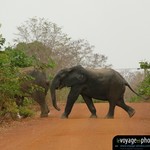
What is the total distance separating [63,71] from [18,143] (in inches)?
348

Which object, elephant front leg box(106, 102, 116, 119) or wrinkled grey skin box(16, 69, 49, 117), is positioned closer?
elephant front leg box(106, 102, 116, 119)

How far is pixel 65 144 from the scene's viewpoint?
852cm

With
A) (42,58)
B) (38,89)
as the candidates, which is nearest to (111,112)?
(38,89)

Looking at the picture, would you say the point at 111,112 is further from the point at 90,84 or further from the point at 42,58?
the point at 42,58

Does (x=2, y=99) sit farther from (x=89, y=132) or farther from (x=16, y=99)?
(x=89, y=132)

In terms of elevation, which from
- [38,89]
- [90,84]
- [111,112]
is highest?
[90,84]

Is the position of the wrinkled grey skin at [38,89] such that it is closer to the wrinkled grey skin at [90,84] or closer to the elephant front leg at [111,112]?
the wrinkled grey skin at [90,84]

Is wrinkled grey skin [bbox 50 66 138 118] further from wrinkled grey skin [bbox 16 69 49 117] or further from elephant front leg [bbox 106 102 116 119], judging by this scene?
wrinkled grey skin [bbox 16 69 49 117]

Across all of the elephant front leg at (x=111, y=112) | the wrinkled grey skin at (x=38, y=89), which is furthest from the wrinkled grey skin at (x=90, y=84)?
the wrinkled grey skin at (x=38, y=89)

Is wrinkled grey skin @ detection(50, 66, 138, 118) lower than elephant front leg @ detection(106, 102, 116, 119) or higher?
higher

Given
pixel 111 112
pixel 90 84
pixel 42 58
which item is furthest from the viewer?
pixel 42 58

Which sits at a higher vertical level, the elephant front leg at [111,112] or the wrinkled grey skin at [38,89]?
the wrinkled grey skin at [38,89]

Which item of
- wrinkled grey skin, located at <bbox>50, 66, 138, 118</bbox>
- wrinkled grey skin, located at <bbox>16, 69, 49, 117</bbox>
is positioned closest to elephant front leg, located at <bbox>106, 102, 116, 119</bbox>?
wrinkled grey skin, located at <bbox>50, 66, 138, 118</bbox>

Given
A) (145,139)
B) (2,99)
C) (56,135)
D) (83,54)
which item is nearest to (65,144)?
(56,135)
